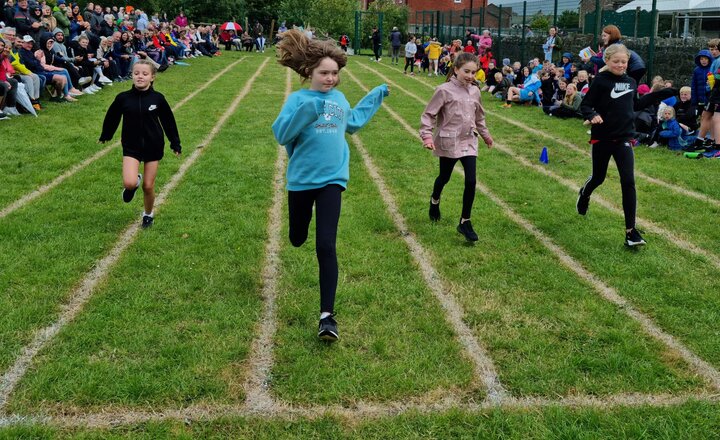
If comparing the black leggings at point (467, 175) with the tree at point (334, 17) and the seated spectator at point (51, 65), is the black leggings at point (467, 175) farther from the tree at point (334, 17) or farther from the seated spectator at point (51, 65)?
the tree at point (334, 17)

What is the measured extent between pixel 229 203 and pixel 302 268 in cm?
248

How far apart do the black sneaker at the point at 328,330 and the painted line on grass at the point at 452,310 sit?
94 centimetres

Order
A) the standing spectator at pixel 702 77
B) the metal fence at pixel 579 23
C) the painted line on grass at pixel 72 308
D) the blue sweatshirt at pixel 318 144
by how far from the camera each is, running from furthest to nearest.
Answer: the metal fence at pixel 579 23 < the standing spectator at pixel 702 77 < the blue sweatshirt at pixel 318 144 < the painted line on grass at pixel 72 308

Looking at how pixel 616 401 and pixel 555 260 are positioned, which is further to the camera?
pixel 555 260

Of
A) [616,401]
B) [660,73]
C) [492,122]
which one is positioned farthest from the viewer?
[660,73]

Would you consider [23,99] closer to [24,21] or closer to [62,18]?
[24,21]

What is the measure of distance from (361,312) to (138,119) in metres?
3.64

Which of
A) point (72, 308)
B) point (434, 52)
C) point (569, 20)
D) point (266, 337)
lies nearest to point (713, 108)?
point (266, 337)

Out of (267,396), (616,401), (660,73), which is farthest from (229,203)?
(660,73)

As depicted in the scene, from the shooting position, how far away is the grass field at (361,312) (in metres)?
3.79

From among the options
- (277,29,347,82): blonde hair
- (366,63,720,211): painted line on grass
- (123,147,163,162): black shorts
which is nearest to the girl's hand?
(366,63,720,211): painted line on grass

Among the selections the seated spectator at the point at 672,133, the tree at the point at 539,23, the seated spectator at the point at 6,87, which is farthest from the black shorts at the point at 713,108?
the tree at the point at 539,23

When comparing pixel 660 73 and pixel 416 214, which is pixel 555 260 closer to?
pixel 416 214

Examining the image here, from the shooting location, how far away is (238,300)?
211 inches
